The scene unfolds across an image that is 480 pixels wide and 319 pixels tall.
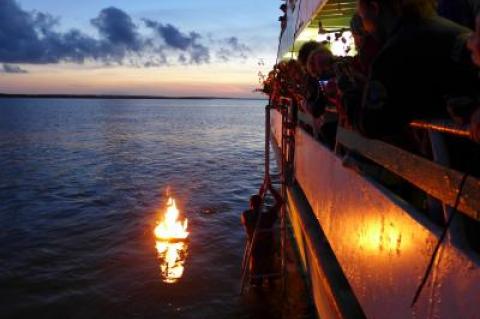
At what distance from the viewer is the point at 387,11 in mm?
2494

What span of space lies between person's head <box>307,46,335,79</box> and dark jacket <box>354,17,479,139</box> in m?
2.39

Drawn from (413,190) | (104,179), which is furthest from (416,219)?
(104,179)

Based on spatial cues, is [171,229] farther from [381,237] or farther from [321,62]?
[381,237]

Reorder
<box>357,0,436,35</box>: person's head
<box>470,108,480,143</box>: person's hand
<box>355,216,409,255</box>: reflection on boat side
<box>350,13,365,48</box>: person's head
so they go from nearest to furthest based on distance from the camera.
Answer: <box>470,108,480,143</box>: person's hand → <box>357,0,436,35</box>: person's head → <box>355,216,409,255</box>: reflection on boat side → <box>350,13,365,48</box>: person's head

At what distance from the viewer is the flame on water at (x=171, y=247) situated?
10352 mm

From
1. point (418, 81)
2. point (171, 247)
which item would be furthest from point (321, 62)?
point (171, 247)

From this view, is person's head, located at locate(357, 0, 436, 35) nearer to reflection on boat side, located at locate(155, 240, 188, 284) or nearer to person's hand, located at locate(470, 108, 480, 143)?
person's hand, located at locate(470, 108, 480, 143)

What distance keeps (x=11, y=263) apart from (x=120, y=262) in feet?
8.94

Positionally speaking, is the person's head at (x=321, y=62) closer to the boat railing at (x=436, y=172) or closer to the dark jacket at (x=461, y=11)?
the dark jacket at (x=461, y=11)

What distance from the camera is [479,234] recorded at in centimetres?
209

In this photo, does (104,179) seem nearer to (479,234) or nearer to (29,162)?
(29,162)

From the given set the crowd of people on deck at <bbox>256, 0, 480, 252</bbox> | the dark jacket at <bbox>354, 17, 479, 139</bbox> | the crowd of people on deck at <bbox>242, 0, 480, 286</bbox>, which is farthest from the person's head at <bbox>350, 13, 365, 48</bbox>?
the dark jacket at <bbox>354, 17, 479, 139</bbox>

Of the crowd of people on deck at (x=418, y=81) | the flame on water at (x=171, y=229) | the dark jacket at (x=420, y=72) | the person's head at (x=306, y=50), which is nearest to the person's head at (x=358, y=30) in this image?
the crowd of people on deck at (x=418, y=81)

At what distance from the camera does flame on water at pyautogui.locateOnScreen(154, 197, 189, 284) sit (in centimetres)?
1035
